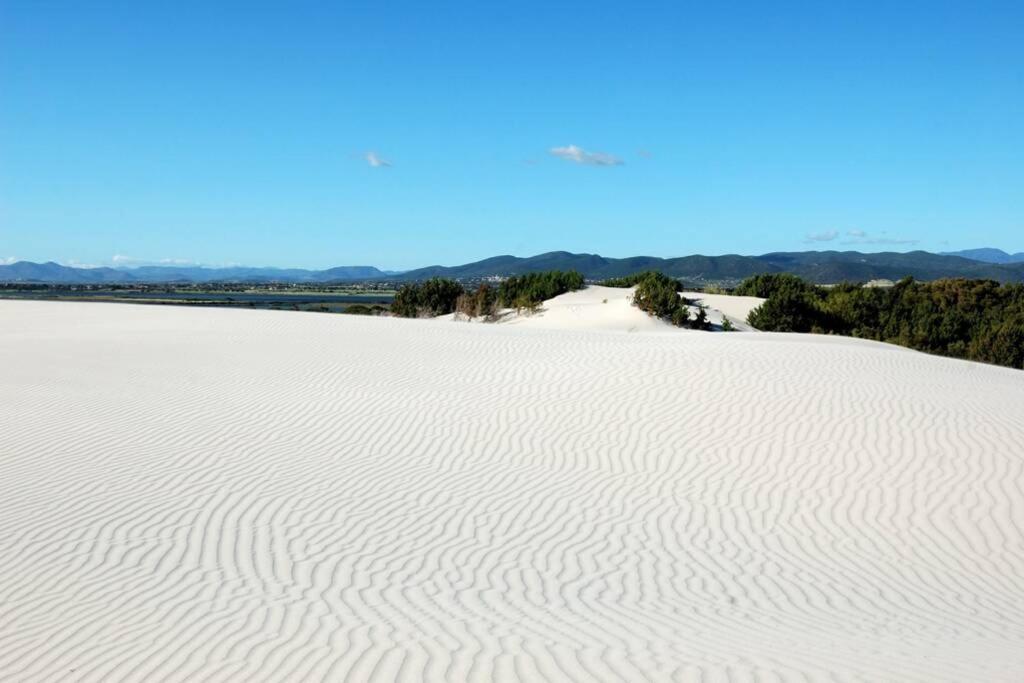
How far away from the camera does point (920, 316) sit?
105ft

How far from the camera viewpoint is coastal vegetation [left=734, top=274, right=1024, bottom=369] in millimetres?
26969

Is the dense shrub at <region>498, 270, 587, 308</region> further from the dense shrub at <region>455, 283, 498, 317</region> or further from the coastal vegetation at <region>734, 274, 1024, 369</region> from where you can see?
the coastal vegetation at <region>734, 274, 1024, 369</region>

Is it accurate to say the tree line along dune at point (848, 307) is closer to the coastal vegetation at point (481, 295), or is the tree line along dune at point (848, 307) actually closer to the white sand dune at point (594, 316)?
the coastal vegetation at point (481, 295)

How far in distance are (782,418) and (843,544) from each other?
475 centimetres

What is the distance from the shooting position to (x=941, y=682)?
14.0 feet

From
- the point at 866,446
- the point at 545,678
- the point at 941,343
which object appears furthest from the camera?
the point at 941,343

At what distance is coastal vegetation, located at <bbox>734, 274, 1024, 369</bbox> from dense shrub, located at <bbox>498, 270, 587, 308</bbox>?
10634mm

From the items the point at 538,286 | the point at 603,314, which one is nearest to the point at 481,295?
the point at 603,314

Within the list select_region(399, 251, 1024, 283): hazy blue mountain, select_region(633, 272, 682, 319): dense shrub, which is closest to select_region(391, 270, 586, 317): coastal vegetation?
select_region(633, 272, 682, 319): dense shrub

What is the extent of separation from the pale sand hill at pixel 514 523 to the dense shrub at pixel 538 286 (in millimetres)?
24796

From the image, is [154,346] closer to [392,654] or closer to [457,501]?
[457,501]

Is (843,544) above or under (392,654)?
under

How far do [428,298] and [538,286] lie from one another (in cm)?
672

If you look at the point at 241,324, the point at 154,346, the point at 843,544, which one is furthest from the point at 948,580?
the point at 241,324
